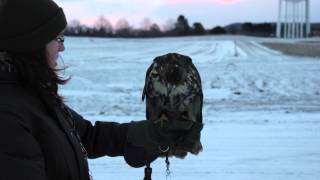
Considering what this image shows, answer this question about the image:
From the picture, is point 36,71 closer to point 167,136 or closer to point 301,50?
point 167,136

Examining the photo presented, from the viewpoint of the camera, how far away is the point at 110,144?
9.43ft

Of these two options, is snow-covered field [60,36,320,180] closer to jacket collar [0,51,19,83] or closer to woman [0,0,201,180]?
woman [0,0,201,180]

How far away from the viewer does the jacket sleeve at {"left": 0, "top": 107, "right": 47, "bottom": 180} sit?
169 cm

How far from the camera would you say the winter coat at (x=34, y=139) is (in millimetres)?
1705

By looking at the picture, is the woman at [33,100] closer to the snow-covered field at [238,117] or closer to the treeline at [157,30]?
the snow-covered field at [238,117]

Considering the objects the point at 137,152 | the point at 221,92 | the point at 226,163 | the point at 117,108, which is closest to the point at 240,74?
the point at 221,92

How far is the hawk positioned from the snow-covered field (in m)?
0.90

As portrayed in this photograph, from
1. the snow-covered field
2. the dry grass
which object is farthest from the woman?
the dry grass

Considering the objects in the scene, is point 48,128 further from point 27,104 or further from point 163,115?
point 163,115

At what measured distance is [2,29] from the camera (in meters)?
1.90

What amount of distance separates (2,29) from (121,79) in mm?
17381

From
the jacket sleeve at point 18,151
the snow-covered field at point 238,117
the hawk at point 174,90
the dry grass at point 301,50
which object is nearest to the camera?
the jacket sleeve at point 18,151

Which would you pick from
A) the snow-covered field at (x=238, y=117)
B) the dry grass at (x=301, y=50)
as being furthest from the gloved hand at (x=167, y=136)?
the dry grass at (x=301, y=50)

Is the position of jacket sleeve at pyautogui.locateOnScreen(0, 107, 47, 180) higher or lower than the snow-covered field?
higher
